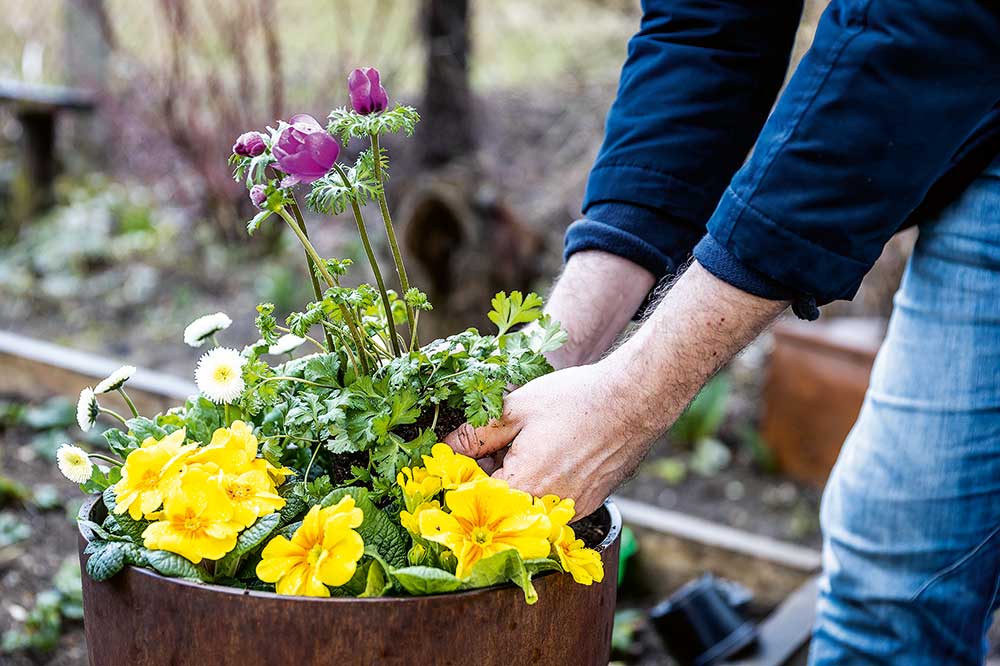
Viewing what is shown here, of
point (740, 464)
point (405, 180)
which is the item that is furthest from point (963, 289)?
point (405, 180)

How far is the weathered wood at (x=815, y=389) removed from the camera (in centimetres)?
317

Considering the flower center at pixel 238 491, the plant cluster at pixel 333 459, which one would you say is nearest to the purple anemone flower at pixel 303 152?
the plant cluster at pixel 333 459

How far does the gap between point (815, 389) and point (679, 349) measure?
229cm

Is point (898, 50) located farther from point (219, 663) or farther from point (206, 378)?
point (219, 663)

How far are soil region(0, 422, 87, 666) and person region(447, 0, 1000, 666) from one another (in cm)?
128

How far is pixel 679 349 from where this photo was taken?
44.9 inches

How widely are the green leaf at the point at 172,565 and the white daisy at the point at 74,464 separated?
166mm

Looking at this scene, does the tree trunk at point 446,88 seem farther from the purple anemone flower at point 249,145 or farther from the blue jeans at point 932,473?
the purple anemone flower at point 249,145

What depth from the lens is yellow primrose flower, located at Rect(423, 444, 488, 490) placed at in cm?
108

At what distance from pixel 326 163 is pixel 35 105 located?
5.07 meters

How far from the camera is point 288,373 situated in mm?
1204

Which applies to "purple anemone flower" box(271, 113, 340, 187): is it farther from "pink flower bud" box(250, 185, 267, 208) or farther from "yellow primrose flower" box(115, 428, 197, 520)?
"yellow primrose flower" box(115, 428, 197, 520)

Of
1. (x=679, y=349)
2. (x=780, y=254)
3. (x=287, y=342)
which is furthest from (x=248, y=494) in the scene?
(x=780, y=254)

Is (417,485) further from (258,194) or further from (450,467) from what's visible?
(258,194)
